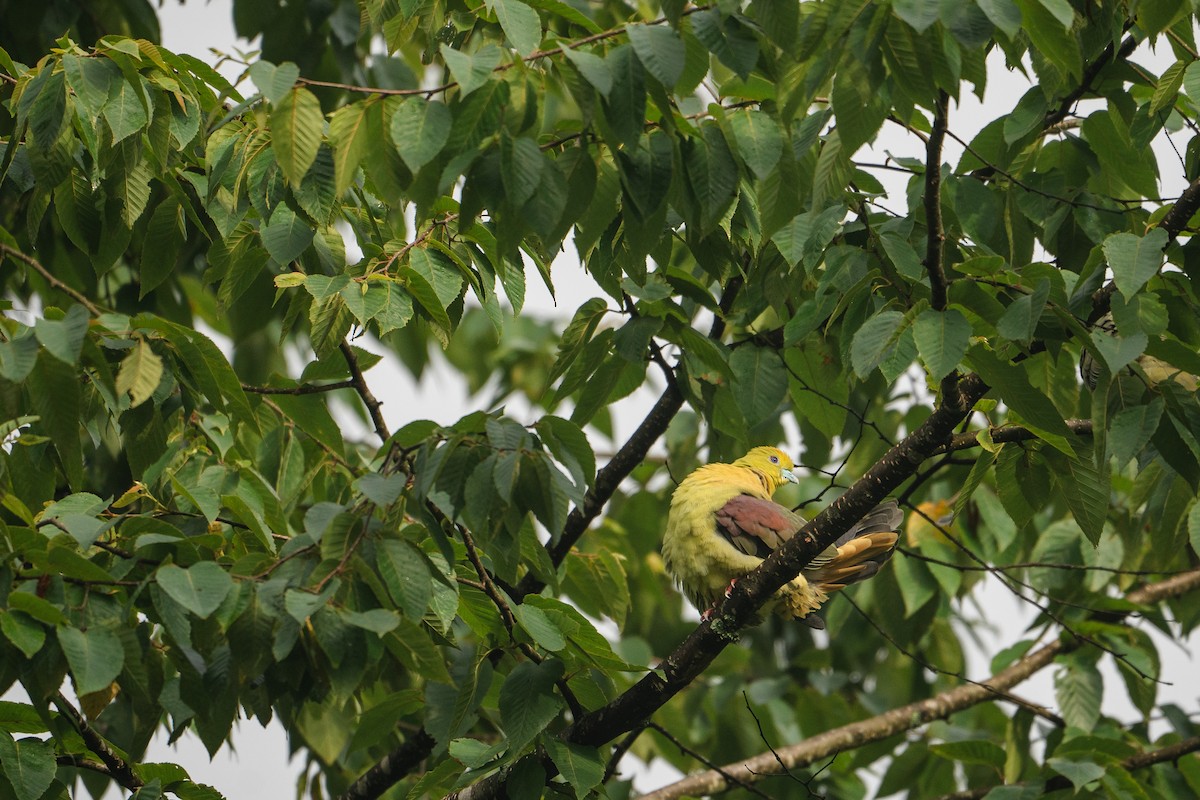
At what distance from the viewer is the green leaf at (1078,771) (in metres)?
3.74

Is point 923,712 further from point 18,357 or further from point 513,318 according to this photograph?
point 18,357

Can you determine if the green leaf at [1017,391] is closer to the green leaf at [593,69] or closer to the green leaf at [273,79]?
the green leaf at [593,69]

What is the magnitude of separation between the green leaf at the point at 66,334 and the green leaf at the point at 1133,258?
1988 mm

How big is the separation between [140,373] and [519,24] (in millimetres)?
1012

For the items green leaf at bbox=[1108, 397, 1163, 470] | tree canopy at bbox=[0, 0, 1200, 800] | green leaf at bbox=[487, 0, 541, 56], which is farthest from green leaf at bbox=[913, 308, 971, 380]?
green leaf at bbox=[487, 0, 541, 56]

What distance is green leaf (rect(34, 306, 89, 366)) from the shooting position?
7.60 feet

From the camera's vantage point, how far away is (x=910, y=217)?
3141mm

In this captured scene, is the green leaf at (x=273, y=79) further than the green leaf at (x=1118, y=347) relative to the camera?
No

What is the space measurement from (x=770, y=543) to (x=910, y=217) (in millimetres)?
1336

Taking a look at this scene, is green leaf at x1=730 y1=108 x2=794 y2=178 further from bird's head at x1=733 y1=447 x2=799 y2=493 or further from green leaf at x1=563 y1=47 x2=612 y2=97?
bird's head at x1=733 y1=447 x2=799 y2=493

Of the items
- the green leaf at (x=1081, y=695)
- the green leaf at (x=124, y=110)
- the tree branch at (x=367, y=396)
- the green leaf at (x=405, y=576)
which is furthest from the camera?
the green leaf at (x=1081, y=695)

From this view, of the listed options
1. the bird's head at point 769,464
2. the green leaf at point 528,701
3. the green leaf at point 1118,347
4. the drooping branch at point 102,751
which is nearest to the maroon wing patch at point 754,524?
the bird's head at point 769,464

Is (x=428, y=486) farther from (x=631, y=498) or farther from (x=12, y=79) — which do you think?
(x=631, y=498)

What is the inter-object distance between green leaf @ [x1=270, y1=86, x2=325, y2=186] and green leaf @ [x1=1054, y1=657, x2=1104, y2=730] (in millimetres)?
3828
